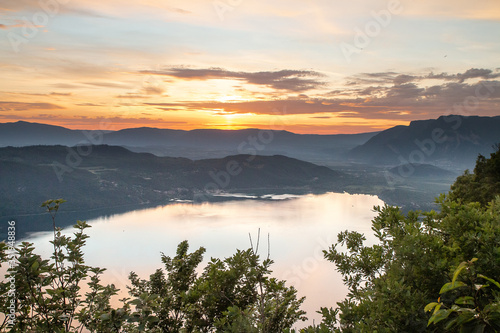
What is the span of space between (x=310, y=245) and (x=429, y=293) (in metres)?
62.1

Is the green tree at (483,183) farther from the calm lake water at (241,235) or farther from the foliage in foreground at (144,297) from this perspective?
the calm lake water at (241,235)

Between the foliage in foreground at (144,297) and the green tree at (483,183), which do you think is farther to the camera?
the green tree at (483,183)

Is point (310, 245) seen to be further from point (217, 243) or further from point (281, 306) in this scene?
point (281, 306)

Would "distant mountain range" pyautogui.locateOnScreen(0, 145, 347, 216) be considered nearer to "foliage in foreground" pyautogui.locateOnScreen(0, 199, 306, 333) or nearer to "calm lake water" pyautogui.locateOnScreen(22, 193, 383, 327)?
"calm lake water" pyautogui.locateOnScreen(22, 193, 383, 327)

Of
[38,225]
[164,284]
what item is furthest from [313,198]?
[164,284]

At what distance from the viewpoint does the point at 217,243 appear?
210 ft

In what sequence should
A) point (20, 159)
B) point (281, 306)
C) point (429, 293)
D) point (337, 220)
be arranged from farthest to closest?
point (20, 159) → point (337, 220) → point (281, 306) → point (429, 293)

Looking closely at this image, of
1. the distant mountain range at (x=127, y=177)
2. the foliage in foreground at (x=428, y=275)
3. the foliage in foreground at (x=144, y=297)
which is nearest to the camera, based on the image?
the foliage in foreground at (x=428, y=275)

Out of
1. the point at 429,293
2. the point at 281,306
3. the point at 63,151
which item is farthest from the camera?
the point at 63,151

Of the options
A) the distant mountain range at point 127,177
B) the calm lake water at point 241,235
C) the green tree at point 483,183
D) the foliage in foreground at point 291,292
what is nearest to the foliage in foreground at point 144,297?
the foliage in foreground at point 291,292

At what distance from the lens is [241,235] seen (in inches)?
2734

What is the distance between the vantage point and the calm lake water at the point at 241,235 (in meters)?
48.3

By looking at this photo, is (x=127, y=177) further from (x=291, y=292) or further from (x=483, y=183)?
(x=291, y=292)

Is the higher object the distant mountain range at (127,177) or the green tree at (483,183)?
the green tree at (483,183)
